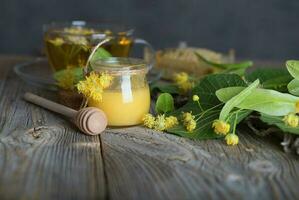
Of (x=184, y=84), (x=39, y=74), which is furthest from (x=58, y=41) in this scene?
(x=184, y=84)

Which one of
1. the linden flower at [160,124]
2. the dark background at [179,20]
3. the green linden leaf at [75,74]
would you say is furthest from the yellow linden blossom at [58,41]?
the dark background at [179,20]

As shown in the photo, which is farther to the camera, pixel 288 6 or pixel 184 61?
pixel 288 6

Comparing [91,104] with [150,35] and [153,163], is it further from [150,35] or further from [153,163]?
[150,35]

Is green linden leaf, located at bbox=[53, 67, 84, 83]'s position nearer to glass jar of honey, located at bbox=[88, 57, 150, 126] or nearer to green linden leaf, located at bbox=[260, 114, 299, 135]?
glass jar of honey, located at bbox=[88, 57, 150, 126]

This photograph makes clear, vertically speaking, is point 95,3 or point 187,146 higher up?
point 95,3

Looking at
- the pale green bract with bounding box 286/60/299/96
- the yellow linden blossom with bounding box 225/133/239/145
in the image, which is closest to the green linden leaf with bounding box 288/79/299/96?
the pale green bract with bounding box 286/60/299/96

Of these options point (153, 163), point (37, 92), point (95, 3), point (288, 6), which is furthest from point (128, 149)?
point (288, 6)

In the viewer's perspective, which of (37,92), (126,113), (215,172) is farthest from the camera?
(37,92)

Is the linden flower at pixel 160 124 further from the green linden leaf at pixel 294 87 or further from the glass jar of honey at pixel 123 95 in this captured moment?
the green linden leaf at pixel 294 87
